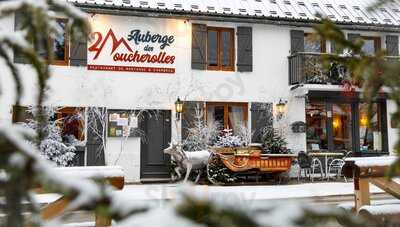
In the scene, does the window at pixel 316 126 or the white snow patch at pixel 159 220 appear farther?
the window at pixel 316 126

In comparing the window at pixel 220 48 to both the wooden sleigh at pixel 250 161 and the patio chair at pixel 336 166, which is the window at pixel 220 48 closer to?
the wooden sleigh at pixel 250 161

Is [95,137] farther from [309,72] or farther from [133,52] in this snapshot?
[309,72]

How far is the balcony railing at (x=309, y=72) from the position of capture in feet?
53.6

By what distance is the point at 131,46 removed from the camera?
1555 cm

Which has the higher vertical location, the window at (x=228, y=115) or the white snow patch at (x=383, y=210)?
the window at (x=228, y=115)

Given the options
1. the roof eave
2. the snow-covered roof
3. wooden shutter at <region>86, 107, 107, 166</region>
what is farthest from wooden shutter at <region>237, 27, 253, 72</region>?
wooden shutter at <region>86, 107, 107, 166</region>

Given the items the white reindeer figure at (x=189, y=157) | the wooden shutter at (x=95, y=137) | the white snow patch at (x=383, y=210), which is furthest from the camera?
the wooden shutter at (x=95, y=137)

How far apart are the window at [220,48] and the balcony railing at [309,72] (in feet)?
6.15

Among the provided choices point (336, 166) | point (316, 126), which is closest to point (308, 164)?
point (336, 166)

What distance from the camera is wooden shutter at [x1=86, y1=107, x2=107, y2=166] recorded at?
1490 cm

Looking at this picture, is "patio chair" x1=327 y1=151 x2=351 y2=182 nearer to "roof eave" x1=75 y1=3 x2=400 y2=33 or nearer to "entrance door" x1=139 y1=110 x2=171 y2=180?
"roof eave" x1=75 y1=3 x2=400 y2=33

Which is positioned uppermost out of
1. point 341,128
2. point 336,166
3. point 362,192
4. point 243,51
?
point 243,51

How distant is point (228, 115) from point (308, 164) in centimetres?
284

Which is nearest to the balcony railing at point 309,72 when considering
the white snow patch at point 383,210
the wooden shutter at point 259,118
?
the wooden shutter at point 259,118
